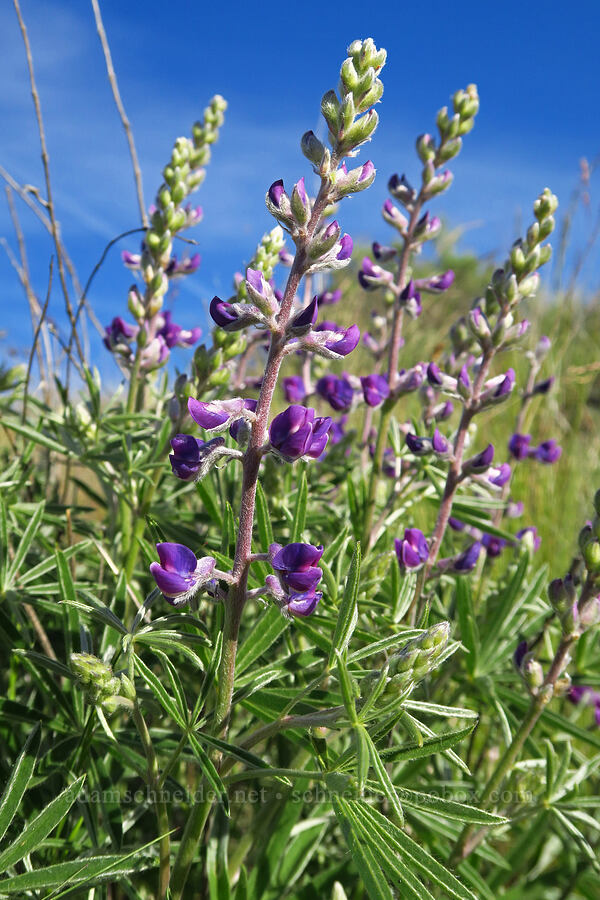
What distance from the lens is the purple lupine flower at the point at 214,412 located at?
1.20 m

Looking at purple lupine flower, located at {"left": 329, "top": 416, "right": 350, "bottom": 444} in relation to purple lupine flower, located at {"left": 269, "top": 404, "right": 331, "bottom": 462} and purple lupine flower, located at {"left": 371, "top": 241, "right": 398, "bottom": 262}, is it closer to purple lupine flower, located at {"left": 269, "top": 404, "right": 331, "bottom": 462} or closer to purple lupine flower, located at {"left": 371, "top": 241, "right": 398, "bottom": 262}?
purple lupine flower, located at {"left": 371, "top": 241, "right": 398, "bottom": 262}

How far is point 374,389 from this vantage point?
7.40 feet

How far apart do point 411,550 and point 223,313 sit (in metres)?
0.84

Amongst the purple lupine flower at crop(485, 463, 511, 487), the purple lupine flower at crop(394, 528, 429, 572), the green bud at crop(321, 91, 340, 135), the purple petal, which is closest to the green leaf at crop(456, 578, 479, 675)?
the purple lupine flower at crop(394, 528, 429, 572)

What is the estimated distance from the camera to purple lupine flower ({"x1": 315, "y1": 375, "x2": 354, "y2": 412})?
2.44 m

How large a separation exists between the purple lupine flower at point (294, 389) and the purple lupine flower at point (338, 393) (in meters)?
0.18

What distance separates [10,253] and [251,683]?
2.40 metres

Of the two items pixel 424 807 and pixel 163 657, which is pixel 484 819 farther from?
pixel 163 657

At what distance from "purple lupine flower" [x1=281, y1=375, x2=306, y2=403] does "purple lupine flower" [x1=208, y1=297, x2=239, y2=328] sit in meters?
1.35

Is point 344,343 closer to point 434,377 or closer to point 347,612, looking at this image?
point 347,612

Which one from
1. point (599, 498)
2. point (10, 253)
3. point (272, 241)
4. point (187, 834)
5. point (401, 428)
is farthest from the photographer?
point (10, 253)

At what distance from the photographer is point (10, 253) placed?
3.09 m

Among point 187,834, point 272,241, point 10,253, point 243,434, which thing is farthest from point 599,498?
point 10,253

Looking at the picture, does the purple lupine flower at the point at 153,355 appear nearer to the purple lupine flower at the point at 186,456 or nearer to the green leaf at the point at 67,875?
the purple lupine flower at the point at 186,456
